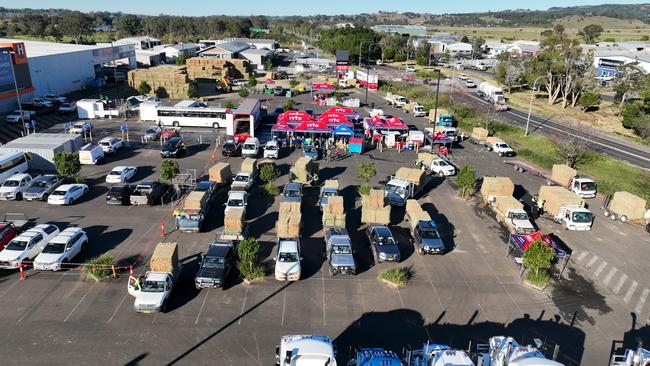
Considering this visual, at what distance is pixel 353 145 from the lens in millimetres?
40719

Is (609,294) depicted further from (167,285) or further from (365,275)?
(167,285)

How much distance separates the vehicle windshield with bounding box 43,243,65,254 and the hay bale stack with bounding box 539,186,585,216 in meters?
27.8

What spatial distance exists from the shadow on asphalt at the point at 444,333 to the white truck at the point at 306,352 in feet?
6.15

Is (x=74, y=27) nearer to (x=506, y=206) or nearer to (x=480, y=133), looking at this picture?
(x=480, y=133)

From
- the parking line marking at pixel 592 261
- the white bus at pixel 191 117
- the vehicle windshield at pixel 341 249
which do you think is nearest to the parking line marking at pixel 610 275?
the parking line marking at pixel 592 261

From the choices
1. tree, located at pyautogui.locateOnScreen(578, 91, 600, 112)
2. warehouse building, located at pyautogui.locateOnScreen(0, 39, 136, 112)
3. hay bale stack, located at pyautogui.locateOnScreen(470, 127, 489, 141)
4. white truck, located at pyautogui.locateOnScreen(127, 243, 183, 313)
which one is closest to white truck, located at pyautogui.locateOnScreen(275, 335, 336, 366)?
white truck, located at pyautogui.locateOnScreen(127, 243, 183, 313)

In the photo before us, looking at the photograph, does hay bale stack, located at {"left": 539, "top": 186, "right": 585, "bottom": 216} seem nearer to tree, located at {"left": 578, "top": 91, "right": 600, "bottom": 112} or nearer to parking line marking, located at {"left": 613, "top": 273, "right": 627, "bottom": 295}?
parking line marking, located at {"left": 613, "top": 273, "right": 627, "bottom": 295}

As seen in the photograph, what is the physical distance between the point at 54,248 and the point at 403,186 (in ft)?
65.9

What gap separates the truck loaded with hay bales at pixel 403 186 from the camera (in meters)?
28.5

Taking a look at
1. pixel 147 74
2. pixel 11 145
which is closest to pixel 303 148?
pixel 11 145

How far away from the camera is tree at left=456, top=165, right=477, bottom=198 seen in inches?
1179

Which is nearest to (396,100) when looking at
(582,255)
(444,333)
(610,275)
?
(582,255)

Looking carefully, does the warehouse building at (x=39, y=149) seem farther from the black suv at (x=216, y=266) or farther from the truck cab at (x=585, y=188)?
the truck cab at (x=585, y=188)

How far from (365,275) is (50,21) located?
19274 centimetres
